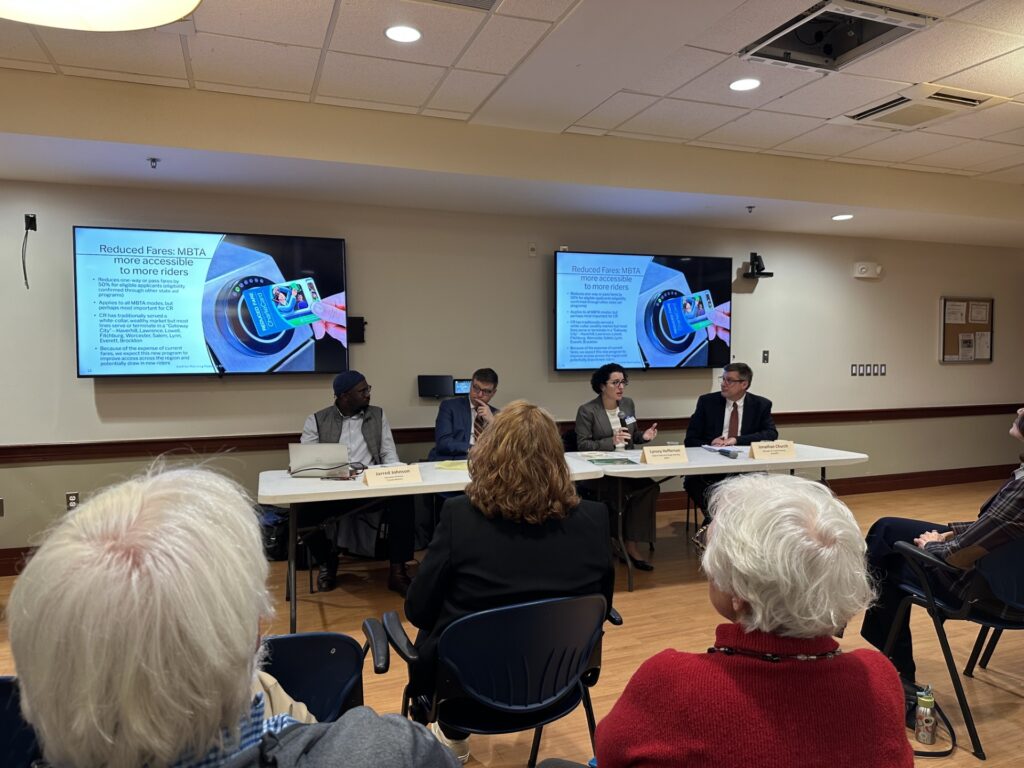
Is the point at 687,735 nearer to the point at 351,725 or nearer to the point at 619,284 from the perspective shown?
the point at 351,725

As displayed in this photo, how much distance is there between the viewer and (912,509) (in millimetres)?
5777

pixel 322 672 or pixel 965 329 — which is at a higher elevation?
pixel 965 329

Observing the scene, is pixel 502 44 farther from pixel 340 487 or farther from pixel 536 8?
pixel 340 487

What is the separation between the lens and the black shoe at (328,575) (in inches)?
155

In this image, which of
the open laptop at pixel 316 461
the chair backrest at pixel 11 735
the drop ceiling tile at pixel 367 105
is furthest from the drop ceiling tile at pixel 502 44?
the chair backrest at pixel 11 735

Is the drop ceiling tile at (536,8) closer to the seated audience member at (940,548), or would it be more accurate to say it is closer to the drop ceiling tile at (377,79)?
the drop ceiling tile at (377,79)

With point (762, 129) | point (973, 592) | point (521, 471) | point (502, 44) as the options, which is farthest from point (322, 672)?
point (762, 129)

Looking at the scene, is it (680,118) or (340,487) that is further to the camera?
(680,118)

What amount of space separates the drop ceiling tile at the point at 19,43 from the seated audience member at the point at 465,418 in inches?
108

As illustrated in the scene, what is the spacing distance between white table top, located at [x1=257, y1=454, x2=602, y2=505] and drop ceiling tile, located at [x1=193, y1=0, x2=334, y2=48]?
2.04 m

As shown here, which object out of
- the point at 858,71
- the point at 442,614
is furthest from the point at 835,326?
the point at 442,614

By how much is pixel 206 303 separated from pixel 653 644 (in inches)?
135

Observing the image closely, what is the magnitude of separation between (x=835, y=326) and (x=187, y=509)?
6.55m

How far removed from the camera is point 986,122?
13.3 feet
